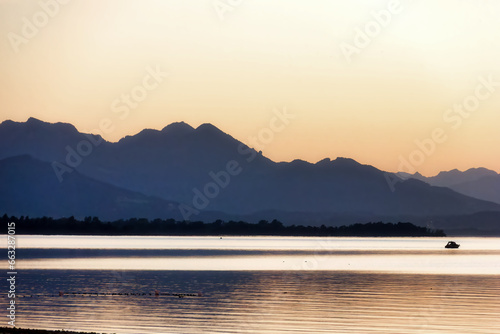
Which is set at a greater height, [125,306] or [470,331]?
[125,306]

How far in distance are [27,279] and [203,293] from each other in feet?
67.8

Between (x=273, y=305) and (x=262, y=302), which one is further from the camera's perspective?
(x=262, y=302)

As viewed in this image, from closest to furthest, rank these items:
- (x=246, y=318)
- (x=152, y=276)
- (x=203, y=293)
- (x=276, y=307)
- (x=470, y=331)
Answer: (x=470, y=331)
(x=246, y=318)
(x=276, y=307)
(x=203, y=293)
(x=152, y=276)

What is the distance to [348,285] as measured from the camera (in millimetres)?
73312

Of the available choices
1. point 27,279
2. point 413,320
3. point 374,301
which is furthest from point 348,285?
point 27,279

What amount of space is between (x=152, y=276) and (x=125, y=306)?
28.8 m

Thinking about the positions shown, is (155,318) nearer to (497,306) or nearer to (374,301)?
(374,301)

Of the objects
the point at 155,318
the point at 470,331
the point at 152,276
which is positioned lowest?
the point at 470,331

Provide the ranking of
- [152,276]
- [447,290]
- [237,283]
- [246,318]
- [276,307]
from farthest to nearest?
[152,276] < [237,283] < [447,290] < [276,307] < [246,318]

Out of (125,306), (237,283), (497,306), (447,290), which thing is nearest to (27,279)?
(237,283)

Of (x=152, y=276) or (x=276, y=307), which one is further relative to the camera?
(x=152, y=276)

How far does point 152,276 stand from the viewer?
8431 cm

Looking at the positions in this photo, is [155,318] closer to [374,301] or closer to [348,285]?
[374,301]

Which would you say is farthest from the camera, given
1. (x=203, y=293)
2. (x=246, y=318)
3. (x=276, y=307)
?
(x=203, y=293)
